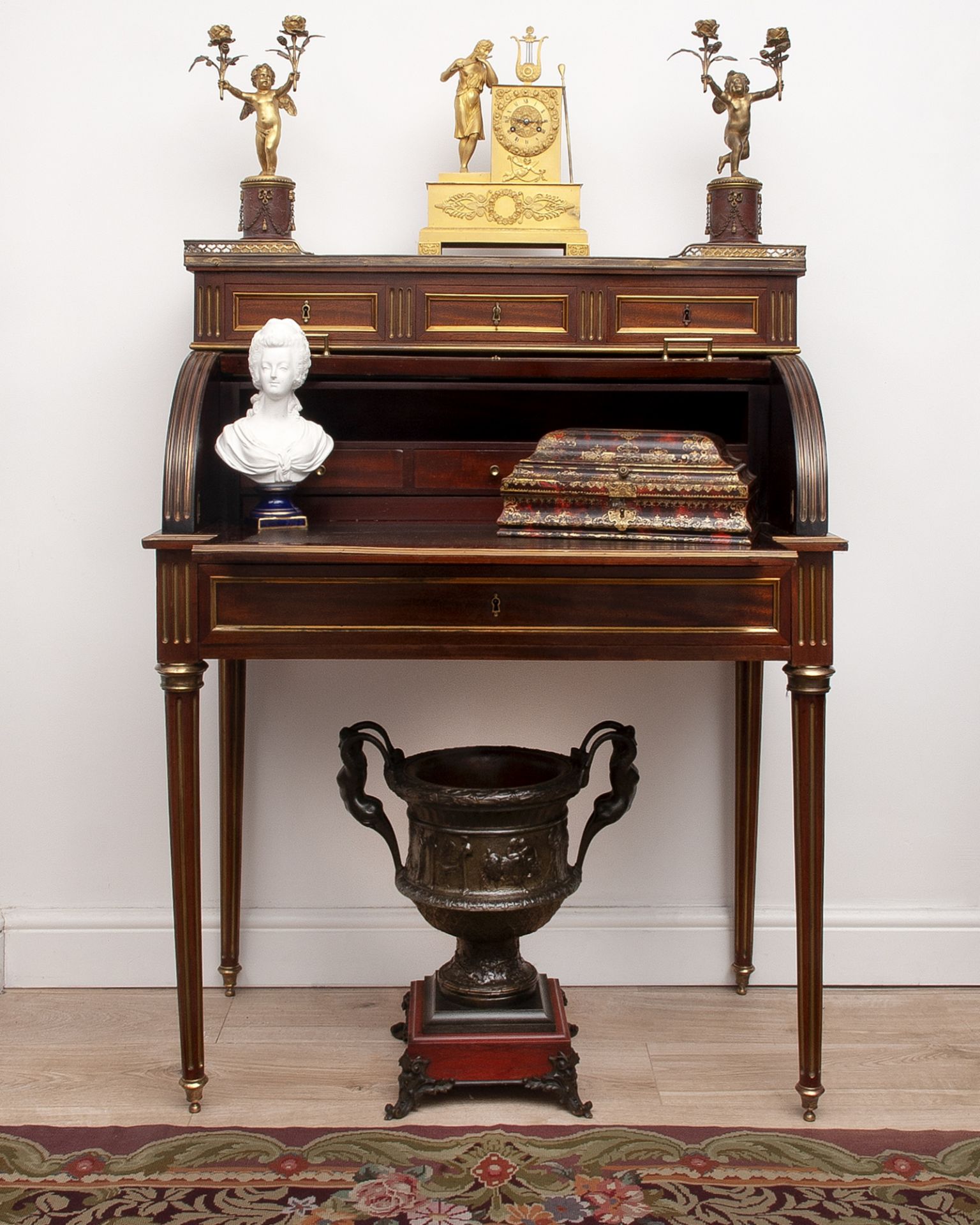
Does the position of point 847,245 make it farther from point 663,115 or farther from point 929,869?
point 929,869

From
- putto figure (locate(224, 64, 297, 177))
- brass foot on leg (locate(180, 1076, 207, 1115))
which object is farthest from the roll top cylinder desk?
putto figure (locate(224, 64, 297, 177))

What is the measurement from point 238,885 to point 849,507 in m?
1.64

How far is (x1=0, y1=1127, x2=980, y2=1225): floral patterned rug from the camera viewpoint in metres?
2.14

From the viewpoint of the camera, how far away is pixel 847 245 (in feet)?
9.78

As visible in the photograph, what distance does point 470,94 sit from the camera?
2.72 metres

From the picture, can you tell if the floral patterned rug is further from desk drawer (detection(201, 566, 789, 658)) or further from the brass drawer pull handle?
the brass drawer pull handle

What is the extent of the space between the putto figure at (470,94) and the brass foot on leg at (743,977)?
1.86 meters

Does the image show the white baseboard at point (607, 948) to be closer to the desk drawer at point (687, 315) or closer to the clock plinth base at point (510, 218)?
the desk drawer at point (687, 315)

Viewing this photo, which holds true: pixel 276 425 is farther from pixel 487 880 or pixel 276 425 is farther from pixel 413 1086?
→ pixel 413 1086

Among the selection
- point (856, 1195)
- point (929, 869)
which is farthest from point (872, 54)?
point (856, 1195)

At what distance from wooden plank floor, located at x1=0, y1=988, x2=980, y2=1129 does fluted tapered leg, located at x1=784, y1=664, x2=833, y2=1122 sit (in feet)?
0.41

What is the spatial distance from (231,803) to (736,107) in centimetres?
184

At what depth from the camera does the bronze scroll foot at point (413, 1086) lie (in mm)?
2473

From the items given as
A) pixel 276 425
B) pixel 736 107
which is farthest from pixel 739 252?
pixel 276 425
